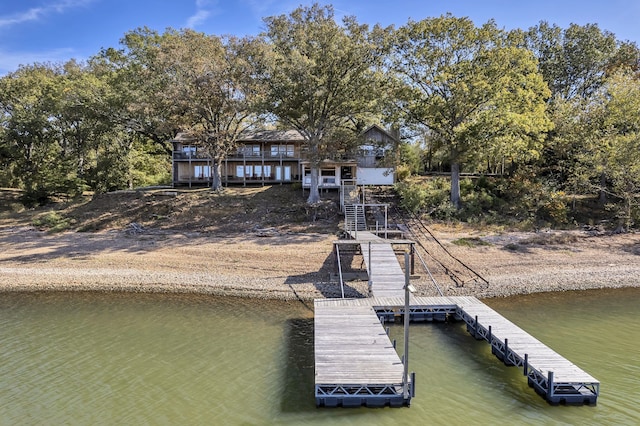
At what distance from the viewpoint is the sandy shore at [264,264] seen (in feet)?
61.3

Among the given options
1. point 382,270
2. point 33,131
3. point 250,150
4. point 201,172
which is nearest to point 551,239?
point 382,270

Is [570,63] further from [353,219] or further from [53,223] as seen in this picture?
[53,223]

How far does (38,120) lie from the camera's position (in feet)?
118

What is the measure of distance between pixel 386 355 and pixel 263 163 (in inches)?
1215

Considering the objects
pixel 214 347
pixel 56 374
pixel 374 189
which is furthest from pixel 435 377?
pixel 374 189

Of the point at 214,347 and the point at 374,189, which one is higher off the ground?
the point at 374,189

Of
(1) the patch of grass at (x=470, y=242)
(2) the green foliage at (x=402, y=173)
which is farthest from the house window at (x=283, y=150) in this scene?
(1) the patch of grass at (x=470, y=242)

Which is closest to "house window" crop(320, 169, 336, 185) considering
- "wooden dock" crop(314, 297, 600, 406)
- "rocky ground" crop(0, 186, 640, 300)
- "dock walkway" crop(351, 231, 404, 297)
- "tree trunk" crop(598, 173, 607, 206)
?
"rocky ground" crop(0, 186, 640, 300)

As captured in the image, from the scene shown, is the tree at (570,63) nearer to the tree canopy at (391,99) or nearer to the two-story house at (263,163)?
the tree canopy at (391,99)

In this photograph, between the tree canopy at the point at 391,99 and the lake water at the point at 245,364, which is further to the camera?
the tree canopy at the point at 391,99

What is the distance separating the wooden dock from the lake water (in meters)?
0.32

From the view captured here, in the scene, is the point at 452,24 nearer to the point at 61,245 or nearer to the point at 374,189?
the point at 374,189

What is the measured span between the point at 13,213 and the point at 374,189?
29236 mm

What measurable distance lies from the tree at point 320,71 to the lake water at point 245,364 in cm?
1685
